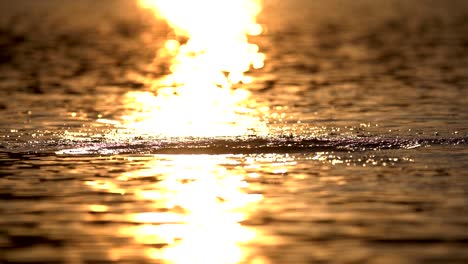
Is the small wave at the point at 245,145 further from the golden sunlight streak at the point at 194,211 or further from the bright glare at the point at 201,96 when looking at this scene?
the bright glare at the point at 201,96

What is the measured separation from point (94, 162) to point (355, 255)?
839cm

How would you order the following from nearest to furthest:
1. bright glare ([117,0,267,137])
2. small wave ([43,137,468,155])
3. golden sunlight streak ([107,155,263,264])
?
golden sunlight streak ([107,155,263,264]), small wave ([43,137,468,155]), bright glare ([117,0,267,137])

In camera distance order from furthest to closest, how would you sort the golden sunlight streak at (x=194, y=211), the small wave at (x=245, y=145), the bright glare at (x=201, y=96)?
1. the bright glare at (x=201, y=96)
2. the small wave at (x=245, y=145)
3. the golden sunlight streak at (x=194, y=211)

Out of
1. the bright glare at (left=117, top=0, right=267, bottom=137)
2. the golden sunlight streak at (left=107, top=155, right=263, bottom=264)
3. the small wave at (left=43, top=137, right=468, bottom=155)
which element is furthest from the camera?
the bright glare at (left=117, top=0, right=267, bottom=137)

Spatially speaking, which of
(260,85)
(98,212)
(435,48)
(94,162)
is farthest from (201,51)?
(98,212)

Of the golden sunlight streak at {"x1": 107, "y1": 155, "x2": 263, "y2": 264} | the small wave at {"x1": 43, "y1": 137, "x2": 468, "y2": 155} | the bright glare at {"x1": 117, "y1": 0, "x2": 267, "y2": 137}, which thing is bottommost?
the golden sunlight streak at {"x1": 107, "y1": 155, "x2": 263, "y2": 264}

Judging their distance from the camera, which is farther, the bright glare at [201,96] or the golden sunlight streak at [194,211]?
the bright glare at [201,96]

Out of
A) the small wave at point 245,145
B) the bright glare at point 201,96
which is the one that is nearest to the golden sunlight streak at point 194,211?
the small wave at point 245,145

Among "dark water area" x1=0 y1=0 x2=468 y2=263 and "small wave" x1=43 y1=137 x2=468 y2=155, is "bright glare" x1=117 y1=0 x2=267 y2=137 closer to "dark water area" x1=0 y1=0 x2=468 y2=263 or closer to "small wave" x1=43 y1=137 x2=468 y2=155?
"dark water area" x1=0 y1=0 x2=468 y2=263

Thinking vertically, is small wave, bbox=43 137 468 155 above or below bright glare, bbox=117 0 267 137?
below

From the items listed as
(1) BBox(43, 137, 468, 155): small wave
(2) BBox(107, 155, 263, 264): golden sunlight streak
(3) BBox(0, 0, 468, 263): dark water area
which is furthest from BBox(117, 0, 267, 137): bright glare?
(2) BBox(107, 155, 263, 264): golden sunlight streak

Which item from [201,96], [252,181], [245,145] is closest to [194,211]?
[252,181]

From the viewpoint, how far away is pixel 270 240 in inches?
623

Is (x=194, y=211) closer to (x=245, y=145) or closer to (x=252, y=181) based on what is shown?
A: (x=252, y=181)
